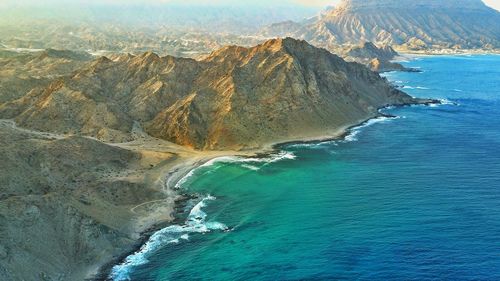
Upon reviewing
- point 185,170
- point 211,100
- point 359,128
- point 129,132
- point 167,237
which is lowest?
point 167,237

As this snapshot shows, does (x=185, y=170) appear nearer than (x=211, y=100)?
Yes

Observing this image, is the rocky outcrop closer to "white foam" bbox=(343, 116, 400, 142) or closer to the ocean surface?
the ocean surface

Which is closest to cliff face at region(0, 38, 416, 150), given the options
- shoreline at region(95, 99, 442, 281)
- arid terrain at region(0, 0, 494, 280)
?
arid terrain at region(0, 0, 494, 280)

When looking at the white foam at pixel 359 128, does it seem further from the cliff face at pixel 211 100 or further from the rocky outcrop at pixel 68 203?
the rocky outcrop at pixel 68 203

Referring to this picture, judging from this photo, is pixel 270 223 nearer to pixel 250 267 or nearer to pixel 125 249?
pixel 250 267

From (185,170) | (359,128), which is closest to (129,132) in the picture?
(185,170)

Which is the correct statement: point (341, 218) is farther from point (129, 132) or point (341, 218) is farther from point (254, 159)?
point (129, 132)
